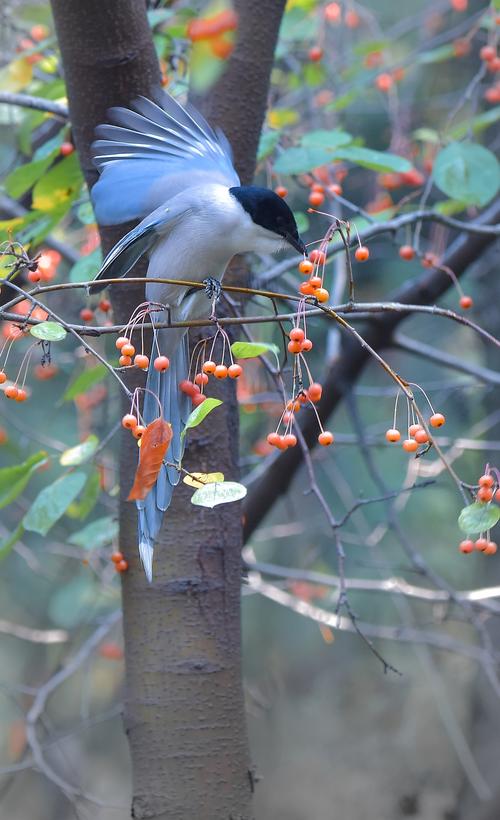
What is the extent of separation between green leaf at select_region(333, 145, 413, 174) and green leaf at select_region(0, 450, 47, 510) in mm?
836

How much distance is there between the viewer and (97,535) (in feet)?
6.39

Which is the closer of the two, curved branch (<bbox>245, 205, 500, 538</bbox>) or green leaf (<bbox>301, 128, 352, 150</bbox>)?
green leaf (<bbox>301, 128, 352, 150</bbox>)

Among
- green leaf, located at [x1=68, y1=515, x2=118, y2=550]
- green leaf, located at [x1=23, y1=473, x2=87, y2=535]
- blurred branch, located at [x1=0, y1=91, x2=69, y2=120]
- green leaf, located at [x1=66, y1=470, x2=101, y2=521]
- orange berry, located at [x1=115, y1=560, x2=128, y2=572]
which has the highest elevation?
blurred branch, located at [x1=0, y1=91, x2=69, y2=120]

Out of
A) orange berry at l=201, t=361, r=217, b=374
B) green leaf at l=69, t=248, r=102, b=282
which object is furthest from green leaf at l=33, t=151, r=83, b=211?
orange berry at l=201, t=361, r=217, b=374

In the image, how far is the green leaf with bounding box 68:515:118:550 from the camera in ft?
6.30

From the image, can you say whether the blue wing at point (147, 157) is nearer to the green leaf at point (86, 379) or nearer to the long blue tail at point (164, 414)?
the long blue tail at point (164, 414)

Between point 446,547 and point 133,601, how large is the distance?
3.04 meters

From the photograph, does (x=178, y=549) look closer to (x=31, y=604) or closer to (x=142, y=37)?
(x=142, y=37)

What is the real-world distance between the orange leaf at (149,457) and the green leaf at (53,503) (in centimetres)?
52

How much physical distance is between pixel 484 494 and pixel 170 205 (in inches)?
26.7

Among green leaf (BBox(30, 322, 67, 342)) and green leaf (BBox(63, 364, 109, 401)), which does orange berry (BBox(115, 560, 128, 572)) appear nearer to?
green leaf (BBox(63, 364, 109, 401))

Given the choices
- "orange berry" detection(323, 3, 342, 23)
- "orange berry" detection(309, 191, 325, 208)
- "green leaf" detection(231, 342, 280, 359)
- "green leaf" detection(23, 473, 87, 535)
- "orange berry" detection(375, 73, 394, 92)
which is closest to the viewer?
"green leaf" detection(231, 342, 280, 359)

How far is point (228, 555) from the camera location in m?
1.60

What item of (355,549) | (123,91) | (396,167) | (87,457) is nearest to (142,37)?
(123,91)
